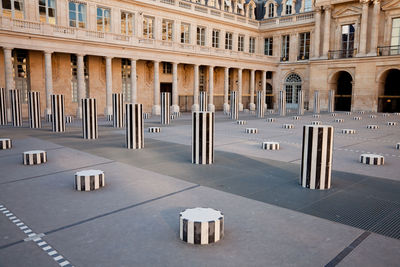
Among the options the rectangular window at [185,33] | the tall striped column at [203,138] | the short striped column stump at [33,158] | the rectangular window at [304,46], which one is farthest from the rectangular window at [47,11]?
the rectangular window at [304,46]

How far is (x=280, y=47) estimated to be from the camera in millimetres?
45000

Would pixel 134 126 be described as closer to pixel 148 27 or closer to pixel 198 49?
pixel 148 27

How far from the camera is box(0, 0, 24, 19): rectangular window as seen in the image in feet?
81.9

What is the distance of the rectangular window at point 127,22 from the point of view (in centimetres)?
3159

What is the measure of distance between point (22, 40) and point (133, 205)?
22.4 metres

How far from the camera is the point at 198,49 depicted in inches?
1400

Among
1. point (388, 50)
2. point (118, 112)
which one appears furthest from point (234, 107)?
point (388, 50)

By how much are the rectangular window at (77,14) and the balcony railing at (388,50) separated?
3069 cm

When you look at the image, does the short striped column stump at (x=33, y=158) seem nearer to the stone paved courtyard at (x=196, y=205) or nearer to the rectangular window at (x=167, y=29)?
the stone paved courtyard at (x=196, y=205)

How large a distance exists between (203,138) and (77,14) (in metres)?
23.9

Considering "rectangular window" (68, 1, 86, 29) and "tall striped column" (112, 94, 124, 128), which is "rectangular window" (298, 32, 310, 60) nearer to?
"rectangular window" (68, 1, 86, 29)

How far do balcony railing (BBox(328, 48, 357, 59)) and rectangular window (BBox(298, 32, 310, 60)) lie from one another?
11.5 ft

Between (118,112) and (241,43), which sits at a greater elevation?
(241,43)

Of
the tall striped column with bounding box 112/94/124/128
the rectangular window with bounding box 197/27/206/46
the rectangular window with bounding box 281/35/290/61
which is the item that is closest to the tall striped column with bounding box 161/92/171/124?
the tall striped column with bounding box 112/94/124/128
